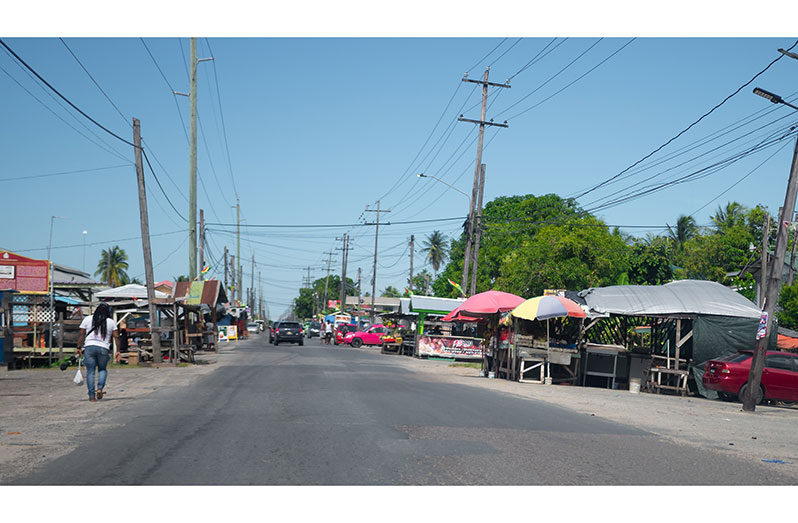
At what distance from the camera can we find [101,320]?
13.7 meters

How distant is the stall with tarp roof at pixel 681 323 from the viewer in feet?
Result: 71.4

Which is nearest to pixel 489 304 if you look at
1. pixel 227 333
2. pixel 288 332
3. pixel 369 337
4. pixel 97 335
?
pixel 97 335

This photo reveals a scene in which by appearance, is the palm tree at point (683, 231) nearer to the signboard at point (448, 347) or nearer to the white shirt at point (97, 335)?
the signboard at point (448, 347)

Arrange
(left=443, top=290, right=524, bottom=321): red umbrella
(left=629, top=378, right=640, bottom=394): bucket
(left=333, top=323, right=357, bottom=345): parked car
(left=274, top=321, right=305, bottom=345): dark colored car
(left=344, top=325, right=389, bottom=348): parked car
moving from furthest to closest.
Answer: (left=333, top=323, right=357, bottom=345): parked car → (left=344, top=325, right=389, bottom=348): parked car → (left=274, top=321, right=305, bottom=345): dark colored car → (left=443, top=290, right=524, bottom=321): red umbrella → (left=629, top=378, right=640, bottom=394): bucket

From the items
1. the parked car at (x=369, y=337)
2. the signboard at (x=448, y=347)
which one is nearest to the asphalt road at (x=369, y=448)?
the signboard at (x=448, y=347)

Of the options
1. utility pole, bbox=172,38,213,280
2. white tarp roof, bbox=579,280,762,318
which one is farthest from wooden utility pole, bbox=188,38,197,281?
white tarp roof, bbox=579,280,762,318

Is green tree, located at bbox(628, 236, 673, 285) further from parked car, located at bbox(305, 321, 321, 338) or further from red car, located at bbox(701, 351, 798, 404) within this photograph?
parked car, located at bbox(305, 321, 321, 338)

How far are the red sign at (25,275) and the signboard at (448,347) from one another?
2171 cm

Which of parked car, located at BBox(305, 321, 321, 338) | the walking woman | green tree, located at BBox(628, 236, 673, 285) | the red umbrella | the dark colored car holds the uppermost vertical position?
green tree, located at BBox(628, 236, 673, 285)

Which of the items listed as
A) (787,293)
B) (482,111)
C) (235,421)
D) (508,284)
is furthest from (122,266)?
(235,421)

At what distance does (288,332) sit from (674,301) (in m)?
35.2

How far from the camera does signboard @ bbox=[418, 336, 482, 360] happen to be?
40125 mm

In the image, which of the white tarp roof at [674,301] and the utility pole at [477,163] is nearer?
the white tarp roof at [674,301]

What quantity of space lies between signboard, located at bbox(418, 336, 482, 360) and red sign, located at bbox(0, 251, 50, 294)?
2171 centimetres
